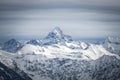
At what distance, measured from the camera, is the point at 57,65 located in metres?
44.5

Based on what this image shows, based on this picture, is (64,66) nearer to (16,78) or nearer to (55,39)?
(16,78)

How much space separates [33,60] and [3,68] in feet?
29.4

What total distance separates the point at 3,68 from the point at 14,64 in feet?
12.1

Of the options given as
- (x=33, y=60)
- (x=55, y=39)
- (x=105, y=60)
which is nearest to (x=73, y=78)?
(x=105, y=60)

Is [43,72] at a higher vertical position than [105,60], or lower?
lower

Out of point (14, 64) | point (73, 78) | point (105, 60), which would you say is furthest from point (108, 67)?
point (14, 64)

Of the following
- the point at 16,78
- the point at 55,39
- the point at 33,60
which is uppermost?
the point at 16,78

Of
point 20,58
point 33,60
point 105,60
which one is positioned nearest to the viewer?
point 105,60

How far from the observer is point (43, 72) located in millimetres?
38844

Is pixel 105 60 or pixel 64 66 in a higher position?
pixel 105 60

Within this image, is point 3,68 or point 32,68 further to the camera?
point 32,68

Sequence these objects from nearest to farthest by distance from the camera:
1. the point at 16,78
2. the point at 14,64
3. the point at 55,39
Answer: the point at 16,78, the point at 14,64, the point at 55,39

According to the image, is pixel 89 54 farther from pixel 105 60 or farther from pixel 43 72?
pixel 105 60

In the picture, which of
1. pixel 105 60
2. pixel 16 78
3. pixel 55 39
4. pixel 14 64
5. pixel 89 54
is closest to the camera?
pixel 16 78
